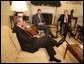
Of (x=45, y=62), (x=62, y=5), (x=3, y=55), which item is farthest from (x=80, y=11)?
(x=3, y=55)

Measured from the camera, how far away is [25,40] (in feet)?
10.3

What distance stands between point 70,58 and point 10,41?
5.37ft

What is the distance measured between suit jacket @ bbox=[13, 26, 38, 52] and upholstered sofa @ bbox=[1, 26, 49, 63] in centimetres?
9

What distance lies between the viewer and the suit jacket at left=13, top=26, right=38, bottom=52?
10.2 feet

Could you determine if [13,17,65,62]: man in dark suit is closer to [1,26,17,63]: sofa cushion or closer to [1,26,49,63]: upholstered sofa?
[1,26,49,63]: upholstered sofa

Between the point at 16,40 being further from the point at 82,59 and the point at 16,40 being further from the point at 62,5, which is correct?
the point at 62,5

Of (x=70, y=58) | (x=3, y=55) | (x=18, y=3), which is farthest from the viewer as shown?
(x=18, y=3)

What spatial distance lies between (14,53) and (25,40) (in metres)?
0.48

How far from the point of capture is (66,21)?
5.97 metres

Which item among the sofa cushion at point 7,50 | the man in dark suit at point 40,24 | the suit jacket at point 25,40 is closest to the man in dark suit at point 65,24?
the man in dark suit at point 40,24

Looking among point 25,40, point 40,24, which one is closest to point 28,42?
point 25,40

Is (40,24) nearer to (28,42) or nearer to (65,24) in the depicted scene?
(65,24)

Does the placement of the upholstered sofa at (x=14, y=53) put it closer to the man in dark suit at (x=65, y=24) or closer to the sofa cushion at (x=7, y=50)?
the sofa cushion at (x=7, y=50)

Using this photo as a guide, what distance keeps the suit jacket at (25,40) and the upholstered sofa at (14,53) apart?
0.09m
